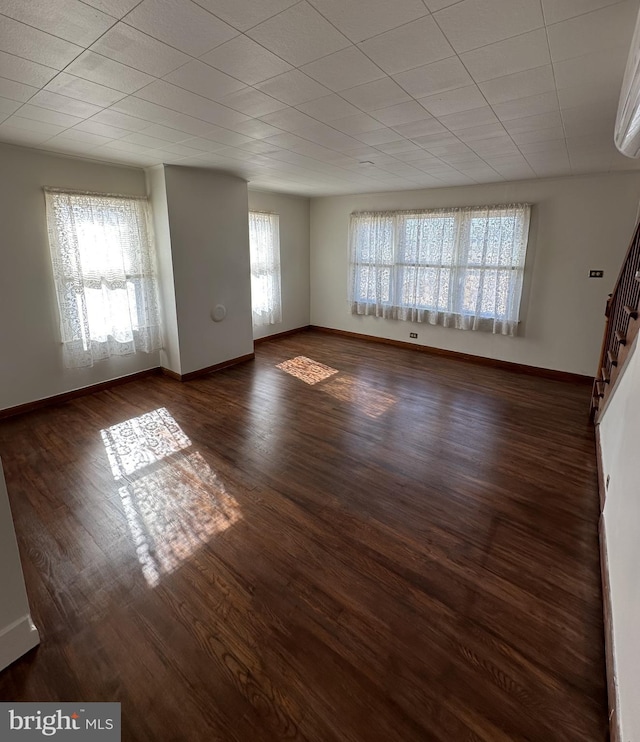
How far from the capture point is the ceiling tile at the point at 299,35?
146 cm

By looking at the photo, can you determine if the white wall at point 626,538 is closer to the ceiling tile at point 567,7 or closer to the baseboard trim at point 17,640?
the ceiling tile at point 567,7

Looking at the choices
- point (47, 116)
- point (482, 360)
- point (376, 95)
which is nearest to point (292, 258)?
point (482, 360)

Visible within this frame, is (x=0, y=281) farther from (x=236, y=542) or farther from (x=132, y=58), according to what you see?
(x=236, y=542)

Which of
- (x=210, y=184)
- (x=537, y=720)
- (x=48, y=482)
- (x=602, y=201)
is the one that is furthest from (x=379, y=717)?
(x=602, y=201)

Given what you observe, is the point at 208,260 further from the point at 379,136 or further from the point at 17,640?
the point at 17,640

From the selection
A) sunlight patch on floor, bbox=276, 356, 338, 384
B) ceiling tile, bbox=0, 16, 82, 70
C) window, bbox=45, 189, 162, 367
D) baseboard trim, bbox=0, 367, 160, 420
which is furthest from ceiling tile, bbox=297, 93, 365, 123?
baseboard trim, bbox=0, 367, 160, 420

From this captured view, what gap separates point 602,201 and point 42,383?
6.44 metres

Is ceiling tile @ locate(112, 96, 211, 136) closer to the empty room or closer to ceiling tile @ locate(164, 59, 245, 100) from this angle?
the empty room

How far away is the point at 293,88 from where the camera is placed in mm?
2078

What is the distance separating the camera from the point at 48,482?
8.77 feet

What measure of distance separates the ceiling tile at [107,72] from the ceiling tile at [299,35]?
29.6 inches

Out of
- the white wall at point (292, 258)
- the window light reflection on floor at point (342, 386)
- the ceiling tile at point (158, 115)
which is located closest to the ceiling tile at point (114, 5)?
the ceiling tile at point (158, 115)

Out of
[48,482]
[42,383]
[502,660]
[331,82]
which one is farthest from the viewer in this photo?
[42,383]

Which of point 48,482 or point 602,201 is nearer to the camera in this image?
point 48,482
